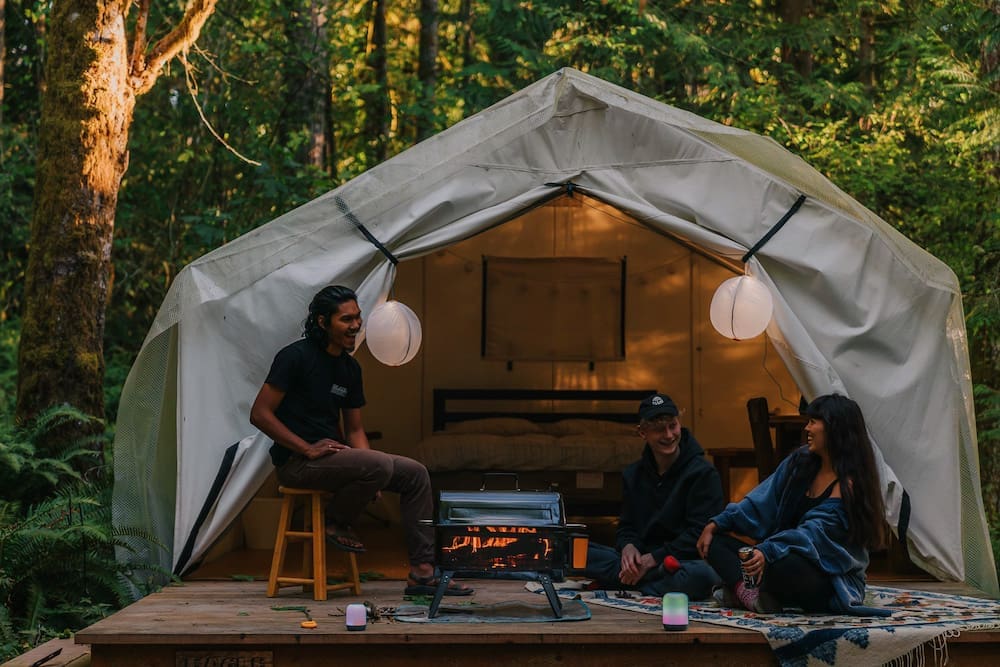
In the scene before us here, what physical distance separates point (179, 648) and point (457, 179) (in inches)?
103

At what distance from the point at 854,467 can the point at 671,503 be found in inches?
30.0

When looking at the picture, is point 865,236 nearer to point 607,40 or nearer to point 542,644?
point 542,644

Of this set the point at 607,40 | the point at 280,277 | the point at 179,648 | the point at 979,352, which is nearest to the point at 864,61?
the point at 607,40

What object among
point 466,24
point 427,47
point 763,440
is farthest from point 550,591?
point 466,24

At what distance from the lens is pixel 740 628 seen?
3848mm

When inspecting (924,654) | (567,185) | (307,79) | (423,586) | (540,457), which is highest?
(307,79)

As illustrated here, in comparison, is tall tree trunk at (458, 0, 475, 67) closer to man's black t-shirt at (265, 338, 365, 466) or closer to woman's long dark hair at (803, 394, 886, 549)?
man's black t-shirt at (265, 338, 365, 466)

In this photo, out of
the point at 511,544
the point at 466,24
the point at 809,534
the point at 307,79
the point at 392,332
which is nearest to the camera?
the point at 511,544

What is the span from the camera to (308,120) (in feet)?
38.5

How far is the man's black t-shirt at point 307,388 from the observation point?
15.0 feet

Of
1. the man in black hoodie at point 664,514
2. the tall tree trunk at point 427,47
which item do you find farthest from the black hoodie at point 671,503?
the tall tree trunk at point 427,47

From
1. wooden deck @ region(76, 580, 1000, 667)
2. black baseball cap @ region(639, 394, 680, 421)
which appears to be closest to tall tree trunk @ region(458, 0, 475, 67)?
black baseball cap @ region(639, 394, 680, 421)

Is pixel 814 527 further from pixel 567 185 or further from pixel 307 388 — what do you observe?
pixel 567 185

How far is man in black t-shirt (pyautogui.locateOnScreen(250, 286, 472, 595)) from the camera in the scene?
14.7 feet
